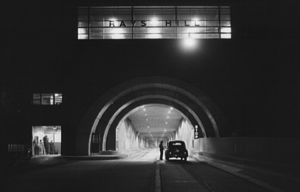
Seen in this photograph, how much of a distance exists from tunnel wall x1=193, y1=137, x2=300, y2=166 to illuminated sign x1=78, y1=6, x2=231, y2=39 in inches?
427

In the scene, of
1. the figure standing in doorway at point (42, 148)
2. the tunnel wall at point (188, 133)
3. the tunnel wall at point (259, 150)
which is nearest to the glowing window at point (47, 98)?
the figure standing in doorway at point (42, 148)

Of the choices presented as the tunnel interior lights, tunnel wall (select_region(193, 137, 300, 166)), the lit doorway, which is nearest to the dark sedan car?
→ tunnel wall (select_region(193, 137, 300, 166))

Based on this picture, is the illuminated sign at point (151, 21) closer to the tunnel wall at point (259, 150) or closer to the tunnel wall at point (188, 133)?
the tunnel wall at point (259, 150)

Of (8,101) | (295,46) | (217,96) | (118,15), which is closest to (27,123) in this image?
(8,101)

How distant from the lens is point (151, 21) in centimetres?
3634

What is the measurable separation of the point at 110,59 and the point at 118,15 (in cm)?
454

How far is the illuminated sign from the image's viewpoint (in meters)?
36.0

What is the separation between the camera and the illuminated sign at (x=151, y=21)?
36.0 m

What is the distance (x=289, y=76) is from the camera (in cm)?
3431

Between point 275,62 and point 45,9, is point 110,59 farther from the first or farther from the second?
point 275,62

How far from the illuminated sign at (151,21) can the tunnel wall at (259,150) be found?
10.9 metres

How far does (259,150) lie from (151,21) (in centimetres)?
1977

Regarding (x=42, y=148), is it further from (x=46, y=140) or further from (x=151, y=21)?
(x=151, y=21)

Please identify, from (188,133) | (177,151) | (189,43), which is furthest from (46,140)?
(188,133)
